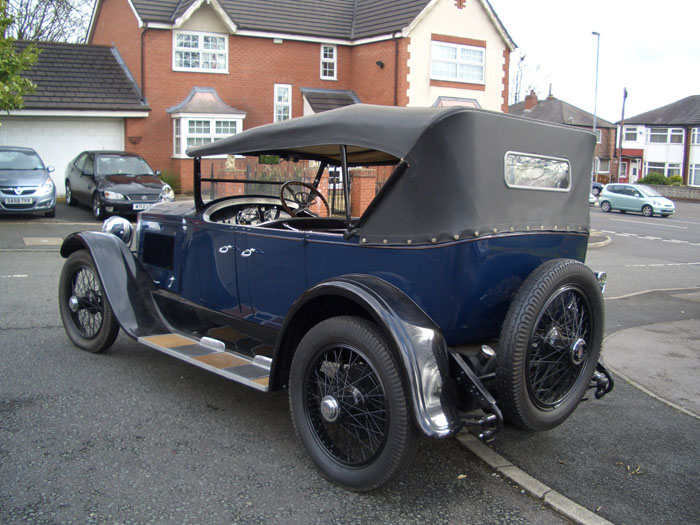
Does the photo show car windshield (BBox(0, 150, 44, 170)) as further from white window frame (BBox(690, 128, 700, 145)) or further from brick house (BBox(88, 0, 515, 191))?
white window frame (BBox(690, 128, 700, 145))

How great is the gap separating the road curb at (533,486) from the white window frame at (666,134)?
58.2 m

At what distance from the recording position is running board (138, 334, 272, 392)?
12.3 feet

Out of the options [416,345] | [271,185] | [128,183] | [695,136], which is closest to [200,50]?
[128,183]

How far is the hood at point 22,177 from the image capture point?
14.3 m

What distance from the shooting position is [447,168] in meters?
3.33

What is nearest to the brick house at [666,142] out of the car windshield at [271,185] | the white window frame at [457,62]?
the white window frame at [457,62]

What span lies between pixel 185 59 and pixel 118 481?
72.8 feet

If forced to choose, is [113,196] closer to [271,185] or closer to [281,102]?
[271,185]

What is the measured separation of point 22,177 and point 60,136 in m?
7.59

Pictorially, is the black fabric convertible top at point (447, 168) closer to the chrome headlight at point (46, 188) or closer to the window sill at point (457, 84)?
the chrome headlight at point (46, 188)

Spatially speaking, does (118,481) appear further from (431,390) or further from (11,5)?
(11,5)

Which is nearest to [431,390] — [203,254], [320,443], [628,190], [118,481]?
[320,443]

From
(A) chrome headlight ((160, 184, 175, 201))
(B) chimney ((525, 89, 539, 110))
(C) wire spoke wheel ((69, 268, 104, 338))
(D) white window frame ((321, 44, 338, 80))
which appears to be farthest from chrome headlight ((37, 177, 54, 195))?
(B) chimney ((525, 89, 539, 110))

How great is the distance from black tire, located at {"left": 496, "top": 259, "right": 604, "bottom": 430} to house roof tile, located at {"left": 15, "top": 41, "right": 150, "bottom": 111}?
20615 millimetres
